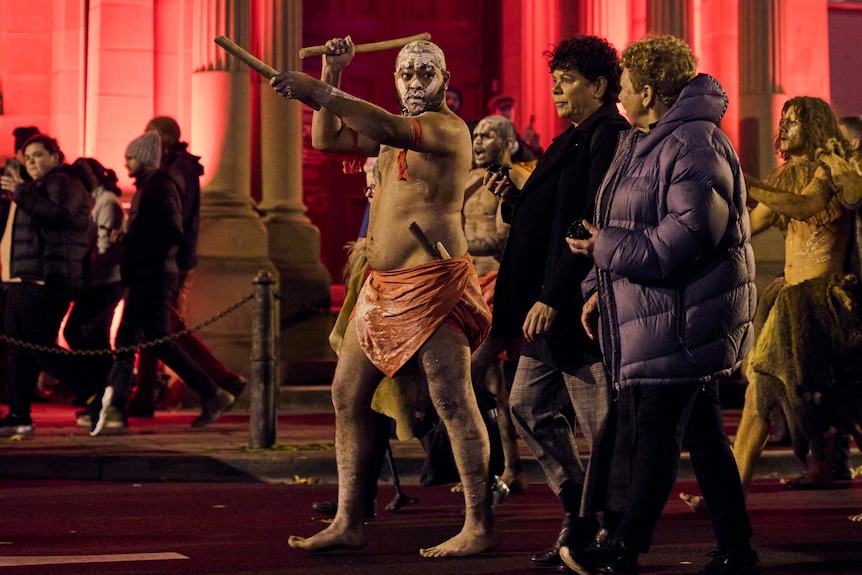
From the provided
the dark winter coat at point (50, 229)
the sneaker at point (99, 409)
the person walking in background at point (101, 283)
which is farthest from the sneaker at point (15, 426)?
the dark winter coat at point (50, 229)

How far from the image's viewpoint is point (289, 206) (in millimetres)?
15125

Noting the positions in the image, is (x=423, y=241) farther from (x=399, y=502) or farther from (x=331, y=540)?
(x=399, y=502)

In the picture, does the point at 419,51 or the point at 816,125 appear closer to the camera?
the point at 419,51

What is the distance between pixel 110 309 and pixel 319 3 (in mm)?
5464

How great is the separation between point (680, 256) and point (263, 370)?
5135 millimetres

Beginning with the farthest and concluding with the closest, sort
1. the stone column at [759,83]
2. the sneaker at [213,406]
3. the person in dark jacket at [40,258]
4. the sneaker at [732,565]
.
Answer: the stone column at [759,83] → the sneaker at [213,406] → the person in dark jacket at [40,258] → the sneaker at [732,565]

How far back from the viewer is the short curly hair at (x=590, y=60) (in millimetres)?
6609

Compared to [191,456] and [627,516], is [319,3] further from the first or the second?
[627,516]

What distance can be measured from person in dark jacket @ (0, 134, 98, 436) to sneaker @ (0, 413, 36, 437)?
22mm

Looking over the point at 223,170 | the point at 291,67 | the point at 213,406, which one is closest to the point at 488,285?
the point at 213,406

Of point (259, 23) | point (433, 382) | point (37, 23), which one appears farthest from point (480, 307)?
point (37, 23)

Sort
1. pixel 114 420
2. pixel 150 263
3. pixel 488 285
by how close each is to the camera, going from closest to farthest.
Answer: pixel 488 285
pixel 114 420
pixel 150 263

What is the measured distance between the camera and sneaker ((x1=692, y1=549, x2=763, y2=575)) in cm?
593

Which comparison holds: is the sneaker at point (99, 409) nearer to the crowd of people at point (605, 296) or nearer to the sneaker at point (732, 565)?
the crowd of people at point (605, 296)
